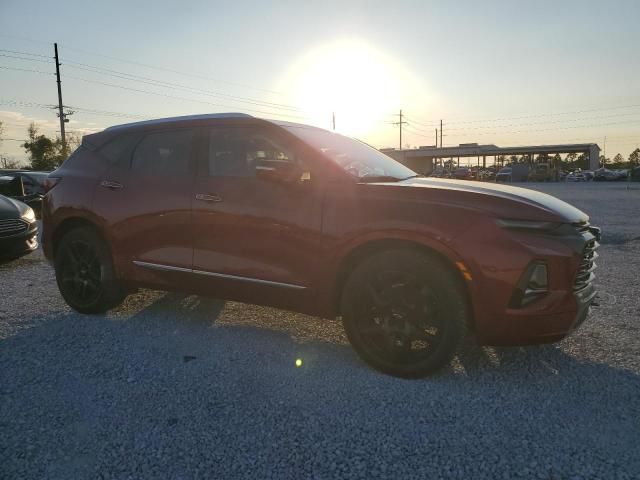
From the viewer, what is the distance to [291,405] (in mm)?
2713

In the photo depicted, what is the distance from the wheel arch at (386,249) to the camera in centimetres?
284

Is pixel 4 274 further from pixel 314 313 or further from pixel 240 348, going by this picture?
pixel 314 313

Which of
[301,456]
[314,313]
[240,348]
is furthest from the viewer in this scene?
[240,348]

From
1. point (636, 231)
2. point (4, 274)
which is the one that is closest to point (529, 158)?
point (636, 231)

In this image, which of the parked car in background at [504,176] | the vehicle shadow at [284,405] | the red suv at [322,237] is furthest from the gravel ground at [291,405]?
the parked car in background at [504,176]

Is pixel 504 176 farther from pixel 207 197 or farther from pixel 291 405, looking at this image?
pixel 291 405

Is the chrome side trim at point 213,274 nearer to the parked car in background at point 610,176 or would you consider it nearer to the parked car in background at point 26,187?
the parked car in background at point 26,187

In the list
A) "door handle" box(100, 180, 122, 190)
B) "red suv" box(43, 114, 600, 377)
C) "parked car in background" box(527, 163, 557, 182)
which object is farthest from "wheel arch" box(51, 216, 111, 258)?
"parked car in background" box(527, 163, 557, 182)

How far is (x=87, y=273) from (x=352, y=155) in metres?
2.68

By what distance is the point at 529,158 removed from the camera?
267ft

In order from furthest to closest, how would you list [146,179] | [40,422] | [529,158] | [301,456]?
[529,158] → [146,179] → [40,422] → [301,456]

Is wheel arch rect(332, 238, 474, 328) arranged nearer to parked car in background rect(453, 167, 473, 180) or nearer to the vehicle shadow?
the vehicle shadow

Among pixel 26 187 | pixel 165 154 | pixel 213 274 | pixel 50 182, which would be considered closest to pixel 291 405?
pixel 213 274

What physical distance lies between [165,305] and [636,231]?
9.39m
